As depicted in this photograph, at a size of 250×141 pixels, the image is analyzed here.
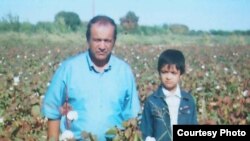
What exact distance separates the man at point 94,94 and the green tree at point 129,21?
190mm

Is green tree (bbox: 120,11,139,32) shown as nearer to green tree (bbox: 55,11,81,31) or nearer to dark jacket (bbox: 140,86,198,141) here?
green tree (bbox: 55,11,81,31)

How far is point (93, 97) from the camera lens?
→ 8.01 ft

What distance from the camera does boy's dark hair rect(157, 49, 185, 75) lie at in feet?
8.43

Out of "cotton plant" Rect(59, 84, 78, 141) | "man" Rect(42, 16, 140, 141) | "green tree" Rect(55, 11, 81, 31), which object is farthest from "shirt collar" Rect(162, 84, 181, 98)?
"green tree" Rect(55, 11, 81, 31)

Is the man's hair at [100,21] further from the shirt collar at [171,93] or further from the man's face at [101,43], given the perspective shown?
the shirt collar at [171,93]

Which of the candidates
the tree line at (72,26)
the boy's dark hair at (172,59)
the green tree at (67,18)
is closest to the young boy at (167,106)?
the boy's dark hair at (172,59)

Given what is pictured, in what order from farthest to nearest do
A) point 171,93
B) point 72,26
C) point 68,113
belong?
1. point 72,26
2. point 171,93
3. point 68,113

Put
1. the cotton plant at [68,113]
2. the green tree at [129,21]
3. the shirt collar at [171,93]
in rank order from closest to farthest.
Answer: the cotton plant at [68,113]
the shirt collar at [171,93]
the green tree at [129,21]

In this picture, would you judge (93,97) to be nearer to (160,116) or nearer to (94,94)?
(94,94)

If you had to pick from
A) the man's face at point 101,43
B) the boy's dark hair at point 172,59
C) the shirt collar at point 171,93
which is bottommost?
the shirt collar at point 171,93

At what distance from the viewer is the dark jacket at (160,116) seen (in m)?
2.48

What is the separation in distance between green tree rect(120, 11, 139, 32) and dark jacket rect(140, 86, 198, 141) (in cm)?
36

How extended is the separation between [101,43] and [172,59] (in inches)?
14.2

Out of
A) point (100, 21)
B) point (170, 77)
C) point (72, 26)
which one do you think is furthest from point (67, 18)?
point (170, 77)
